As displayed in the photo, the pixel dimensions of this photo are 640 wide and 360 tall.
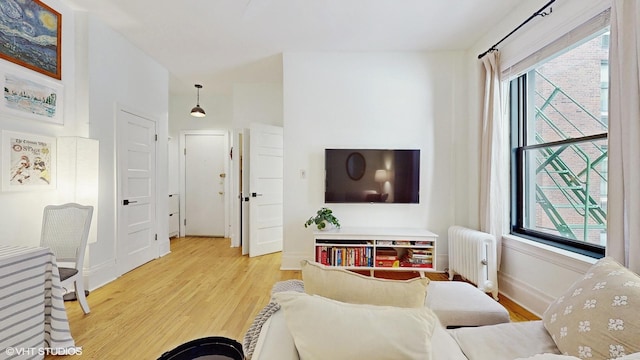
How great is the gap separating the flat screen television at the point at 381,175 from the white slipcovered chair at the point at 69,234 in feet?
8.00

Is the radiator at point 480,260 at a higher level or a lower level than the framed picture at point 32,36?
lower

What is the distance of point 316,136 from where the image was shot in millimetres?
3682

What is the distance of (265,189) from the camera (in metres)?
4.31

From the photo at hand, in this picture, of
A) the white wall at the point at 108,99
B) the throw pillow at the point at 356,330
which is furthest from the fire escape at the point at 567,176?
the white wall at the point at 108,99

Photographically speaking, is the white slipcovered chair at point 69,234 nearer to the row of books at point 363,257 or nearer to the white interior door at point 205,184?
the row of books at point 363,257

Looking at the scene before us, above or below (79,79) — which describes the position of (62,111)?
below

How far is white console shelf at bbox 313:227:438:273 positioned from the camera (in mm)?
3227

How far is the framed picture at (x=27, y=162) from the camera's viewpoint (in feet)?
7.62

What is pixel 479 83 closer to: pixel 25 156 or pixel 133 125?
pixel 133 125

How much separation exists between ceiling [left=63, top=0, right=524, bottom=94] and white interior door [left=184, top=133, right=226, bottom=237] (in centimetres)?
190

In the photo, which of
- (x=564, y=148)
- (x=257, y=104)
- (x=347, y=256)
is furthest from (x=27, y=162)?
(x=564, y=148)

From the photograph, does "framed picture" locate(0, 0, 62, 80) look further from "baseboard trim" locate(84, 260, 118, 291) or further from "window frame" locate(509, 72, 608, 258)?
"window frame" locate(509, 72, 608, 258)

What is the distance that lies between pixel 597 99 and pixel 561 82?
381 millimetres

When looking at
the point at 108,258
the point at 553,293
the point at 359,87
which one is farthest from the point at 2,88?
the point at 553,293
